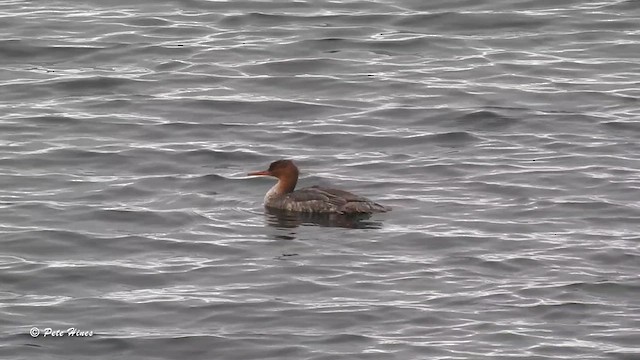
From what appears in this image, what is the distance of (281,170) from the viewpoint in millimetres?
15188

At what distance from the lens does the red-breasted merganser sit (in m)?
14.4

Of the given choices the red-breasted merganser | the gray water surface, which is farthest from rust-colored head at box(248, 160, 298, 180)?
the gray water surface

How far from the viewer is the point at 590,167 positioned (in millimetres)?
15648

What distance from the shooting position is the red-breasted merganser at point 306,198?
14.4 meters

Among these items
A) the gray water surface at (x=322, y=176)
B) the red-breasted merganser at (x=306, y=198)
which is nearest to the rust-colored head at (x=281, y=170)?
the red-breasted merganser at (x=306, y=198)

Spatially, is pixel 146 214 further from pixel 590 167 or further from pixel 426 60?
pixel 426 60

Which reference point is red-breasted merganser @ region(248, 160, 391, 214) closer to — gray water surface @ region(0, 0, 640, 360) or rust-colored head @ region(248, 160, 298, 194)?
rust-colored head @ region(248, 160, 298, 194)

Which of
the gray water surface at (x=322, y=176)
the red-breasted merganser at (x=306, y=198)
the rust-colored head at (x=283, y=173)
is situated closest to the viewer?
the gray water surface at (x=322, y=176)

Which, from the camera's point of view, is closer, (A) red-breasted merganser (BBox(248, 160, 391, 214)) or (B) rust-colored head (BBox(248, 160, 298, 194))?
(A) red-breasted merganser (BBox(248, 160, 391, 214))

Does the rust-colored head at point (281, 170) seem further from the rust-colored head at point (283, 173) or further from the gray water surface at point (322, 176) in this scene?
the gray water surface at point (322, 176)

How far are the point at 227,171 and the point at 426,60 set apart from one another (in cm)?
445

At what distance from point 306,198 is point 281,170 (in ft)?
1.56

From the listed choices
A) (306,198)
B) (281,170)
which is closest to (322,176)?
(281,170)

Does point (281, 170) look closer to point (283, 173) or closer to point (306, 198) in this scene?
point (283, 173)
